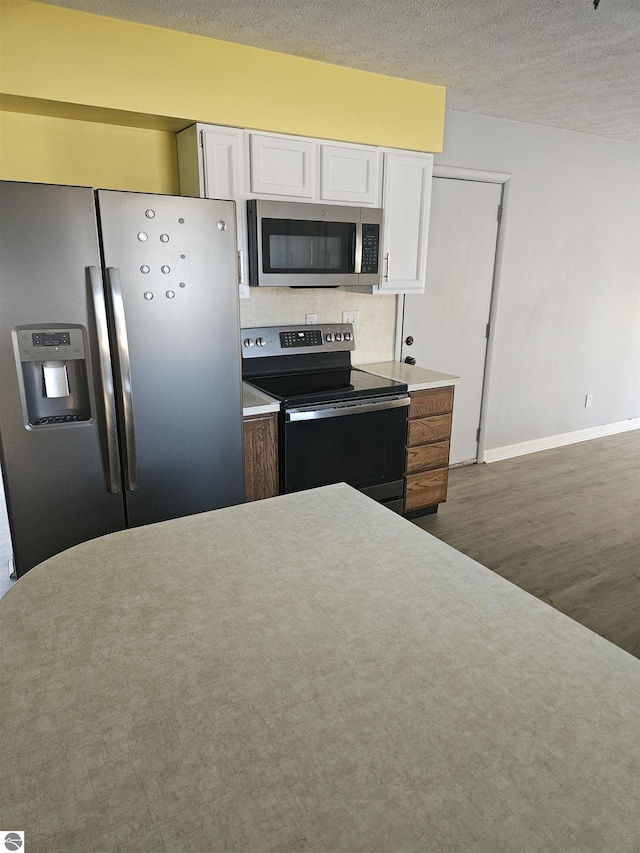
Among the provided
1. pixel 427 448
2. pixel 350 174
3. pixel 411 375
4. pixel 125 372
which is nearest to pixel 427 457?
pixel 427 448

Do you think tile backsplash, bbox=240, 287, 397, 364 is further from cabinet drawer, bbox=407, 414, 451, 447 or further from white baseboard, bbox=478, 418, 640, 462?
white baseboard, bbox=478, 418, 640, 462

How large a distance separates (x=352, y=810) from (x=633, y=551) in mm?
3123

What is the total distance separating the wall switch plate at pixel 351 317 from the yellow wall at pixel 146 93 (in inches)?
38.9

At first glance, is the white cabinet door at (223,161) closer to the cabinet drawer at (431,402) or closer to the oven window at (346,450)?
the oven window at (346,450)

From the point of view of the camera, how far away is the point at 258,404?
271 cm

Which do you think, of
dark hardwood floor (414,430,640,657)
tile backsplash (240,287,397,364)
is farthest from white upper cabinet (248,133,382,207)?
dark hardwood floor (414,430,640,657)

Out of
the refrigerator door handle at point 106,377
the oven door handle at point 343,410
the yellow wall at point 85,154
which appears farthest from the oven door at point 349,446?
the yellow wall at point 85,154

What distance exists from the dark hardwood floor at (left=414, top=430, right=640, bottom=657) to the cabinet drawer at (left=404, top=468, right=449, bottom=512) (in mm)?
139

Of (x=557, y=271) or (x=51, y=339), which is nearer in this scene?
(x=51, y=339)

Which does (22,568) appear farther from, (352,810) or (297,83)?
(297,83)

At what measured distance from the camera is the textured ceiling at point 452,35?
2168 mm

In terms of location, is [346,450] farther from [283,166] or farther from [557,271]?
[557,271]

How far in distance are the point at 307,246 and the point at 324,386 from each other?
2.40 feet

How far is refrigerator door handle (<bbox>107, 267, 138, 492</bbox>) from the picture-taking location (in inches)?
82.2
